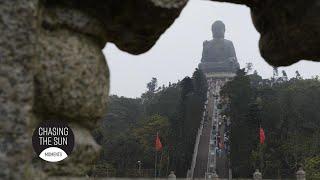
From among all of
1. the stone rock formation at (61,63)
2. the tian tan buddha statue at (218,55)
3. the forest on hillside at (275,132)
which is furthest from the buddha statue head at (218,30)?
the stone rock formation at (61,63)

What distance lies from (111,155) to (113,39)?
107 feet

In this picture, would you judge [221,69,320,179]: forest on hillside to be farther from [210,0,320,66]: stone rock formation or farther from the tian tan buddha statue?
the tian tan buddha statue

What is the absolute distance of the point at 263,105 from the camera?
34.3 meters

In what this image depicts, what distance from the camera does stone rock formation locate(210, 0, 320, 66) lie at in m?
3.48

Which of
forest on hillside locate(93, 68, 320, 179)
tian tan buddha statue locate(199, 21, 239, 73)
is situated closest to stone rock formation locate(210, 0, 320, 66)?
forest on hillside locate(93, 68, 320, 179)

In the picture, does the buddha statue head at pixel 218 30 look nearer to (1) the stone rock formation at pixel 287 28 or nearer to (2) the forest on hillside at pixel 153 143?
(2) the forest on hillside at pixel 153 143

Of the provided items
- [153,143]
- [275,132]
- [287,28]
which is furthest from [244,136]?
[287,28]

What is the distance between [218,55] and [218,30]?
393 centimetres

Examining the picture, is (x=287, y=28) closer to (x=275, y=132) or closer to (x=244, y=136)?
(x=244, y=136)

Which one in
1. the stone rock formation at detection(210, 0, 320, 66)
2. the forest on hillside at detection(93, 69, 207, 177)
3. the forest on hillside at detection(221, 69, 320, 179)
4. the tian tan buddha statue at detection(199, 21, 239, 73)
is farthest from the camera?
the tian tan buddha statue at detection(199, 21, 239, 73)

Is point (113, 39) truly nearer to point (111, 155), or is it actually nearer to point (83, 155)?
point (83, 155)

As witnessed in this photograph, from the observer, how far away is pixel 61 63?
8.45ft

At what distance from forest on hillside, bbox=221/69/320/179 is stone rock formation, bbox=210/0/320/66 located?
78.2 feet

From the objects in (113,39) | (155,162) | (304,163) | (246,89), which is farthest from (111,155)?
(113,39)
